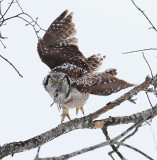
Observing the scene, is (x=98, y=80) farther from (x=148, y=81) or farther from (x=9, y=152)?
(x=9, y=152)

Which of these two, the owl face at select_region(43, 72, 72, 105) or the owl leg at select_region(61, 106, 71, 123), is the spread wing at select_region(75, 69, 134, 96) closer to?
the owl face at select_region(43, 72, 72, 105)

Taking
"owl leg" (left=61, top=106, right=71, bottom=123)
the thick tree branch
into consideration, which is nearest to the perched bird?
"owl leg" (left=61, top=106, right=71, bottom=123)

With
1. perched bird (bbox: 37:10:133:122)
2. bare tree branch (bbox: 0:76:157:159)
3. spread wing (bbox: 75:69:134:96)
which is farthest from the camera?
perched bird (bbox: 37:10:133:122)

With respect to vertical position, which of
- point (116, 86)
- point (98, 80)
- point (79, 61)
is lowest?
point (116, 86)

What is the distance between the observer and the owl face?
4461 mm

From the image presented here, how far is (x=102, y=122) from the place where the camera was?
3049mm

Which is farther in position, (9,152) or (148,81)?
(148,81)

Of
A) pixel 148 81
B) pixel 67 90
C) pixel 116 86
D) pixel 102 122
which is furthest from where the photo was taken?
pixel 67 90

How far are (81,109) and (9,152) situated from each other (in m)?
2.48

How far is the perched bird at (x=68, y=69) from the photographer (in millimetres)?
4164

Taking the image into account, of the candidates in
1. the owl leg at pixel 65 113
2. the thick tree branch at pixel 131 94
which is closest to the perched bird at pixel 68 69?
the owl leg at pixel 65 113

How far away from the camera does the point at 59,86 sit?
14.7ft

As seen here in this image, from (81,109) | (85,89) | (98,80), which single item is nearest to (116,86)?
(98,80)

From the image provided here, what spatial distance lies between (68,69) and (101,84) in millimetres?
1161
